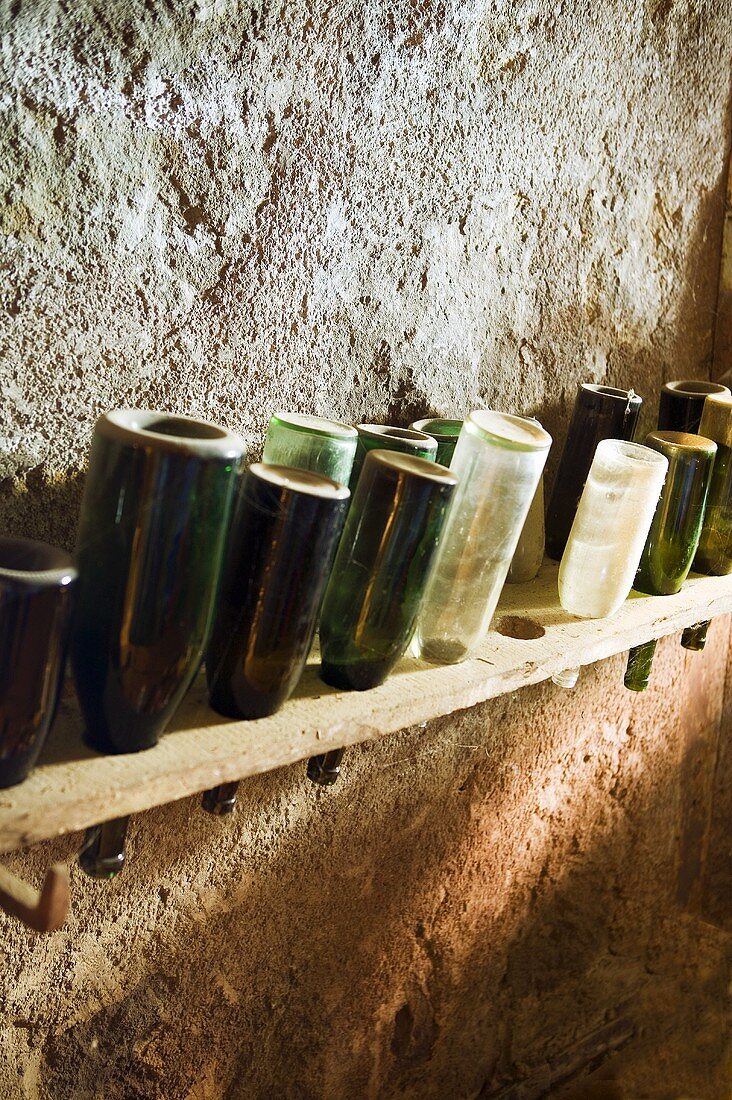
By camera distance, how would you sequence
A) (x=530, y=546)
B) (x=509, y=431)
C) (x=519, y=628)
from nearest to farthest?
(x=509, y=431), (x=519, y=628), (x=530, y=546)

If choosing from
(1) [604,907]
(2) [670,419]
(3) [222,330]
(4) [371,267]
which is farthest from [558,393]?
(1) [604,907]

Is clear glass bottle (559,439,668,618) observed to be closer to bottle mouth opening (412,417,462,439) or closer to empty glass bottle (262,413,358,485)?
bottle mouth opening (412,417,462,439)

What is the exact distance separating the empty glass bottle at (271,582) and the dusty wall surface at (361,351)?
230mm

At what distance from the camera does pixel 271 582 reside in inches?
30.7

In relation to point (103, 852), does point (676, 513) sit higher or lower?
higher

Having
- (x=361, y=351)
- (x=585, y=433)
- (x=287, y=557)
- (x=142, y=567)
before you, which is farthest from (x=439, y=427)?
(x=142, y=567)

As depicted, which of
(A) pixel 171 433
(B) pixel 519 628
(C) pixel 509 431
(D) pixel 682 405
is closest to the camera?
(A) pixel 171 433

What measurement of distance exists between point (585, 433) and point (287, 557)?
2.12 feet

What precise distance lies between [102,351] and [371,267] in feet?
1.25

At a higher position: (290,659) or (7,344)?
(7,344)

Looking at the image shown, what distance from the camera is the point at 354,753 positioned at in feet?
4.26

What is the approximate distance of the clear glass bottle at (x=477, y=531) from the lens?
3.17ft

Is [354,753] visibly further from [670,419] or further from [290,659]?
[670,419]

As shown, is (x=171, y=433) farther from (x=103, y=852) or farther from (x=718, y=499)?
(x=718, y=499)
